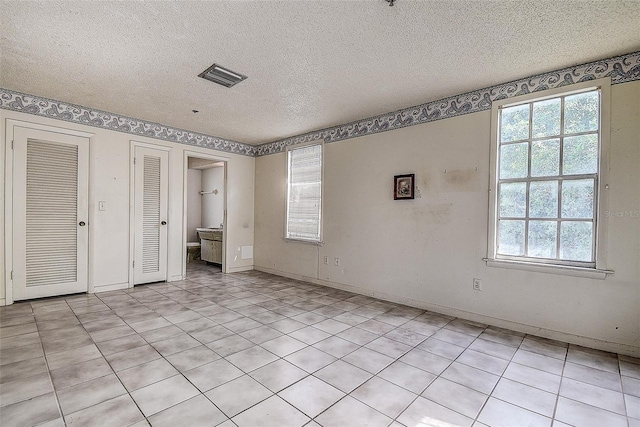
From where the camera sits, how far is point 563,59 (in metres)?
2.61

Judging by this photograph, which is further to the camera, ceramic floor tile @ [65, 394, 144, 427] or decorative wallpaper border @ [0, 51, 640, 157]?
decorative wallpaper border @ [0, 51, 640, 157]

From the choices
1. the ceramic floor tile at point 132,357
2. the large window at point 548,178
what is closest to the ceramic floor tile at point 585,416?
the large window at point 548,178

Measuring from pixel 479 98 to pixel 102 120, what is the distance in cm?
498

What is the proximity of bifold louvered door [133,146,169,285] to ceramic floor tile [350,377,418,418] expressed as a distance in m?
4.06

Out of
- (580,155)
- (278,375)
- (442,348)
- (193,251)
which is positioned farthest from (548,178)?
(193,251)

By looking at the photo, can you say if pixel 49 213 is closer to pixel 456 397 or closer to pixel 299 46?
pixel 299 46

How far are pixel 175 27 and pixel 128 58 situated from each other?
0.80 m

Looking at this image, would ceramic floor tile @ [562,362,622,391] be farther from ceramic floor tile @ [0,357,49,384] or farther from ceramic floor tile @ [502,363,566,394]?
ceramic floor tile @ [0,357,49,384]

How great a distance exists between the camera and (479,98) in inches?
130

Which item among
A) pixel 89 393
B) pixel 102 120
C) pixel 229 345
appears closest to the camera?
pixel 89 393

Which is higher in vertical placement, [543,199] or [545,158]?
[545,158]

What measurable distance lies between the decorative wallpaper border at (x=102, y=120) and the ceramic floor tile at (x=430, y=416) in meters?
4.97

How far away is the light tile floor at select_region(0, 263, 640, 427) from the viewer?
5.68ft

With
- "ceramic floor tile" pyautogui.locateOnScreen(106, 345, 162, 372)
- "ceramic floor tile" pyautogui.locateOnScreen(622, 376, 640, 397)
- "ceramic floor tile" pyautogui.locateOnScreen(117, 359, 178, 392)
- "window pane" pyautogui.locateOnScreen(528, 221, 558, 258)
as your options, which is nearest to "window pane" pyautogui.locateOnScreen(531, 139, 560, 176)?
"window pane" pyautogui.locateOnScreen(528, 221, 558, 258)
